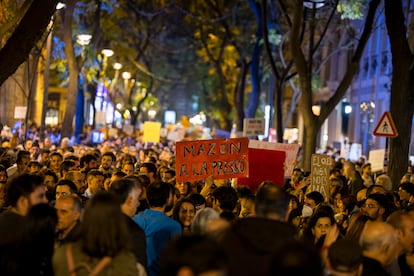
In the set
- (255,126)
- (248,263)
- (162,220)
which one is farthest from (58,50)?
(248,263)

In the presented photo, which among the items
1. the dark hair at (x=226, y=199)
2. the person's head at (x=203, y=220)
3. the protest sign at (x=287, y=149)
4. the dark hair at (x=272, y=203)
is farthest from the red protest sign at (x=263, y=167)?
the dark hair at (x=272, y=203)

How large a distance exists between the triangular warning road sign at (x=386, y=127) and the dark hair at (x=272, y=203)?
42.3 feet

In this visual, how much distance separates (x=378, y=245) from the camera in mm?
6875

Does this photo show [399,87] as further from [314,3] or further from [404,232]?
[404,232]

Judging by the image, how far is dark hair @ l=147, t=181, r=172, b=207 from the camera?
27.5 feet

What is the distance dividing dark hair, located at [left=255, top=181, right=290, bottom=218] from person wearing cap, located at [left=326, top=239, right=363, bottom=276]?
0.44m

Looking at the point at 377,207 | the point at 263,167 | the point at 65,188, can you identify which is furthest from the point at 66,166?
the point at 377,207

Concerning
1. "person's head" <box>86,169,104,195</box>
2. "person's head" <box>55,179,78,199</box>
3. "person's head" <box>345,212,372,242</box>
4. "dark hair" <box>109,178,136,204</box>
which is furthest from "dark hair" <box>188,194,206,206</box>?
"person's head" <box>86,169,104,195</box>

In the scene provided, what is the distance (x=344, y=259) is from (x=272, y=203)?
25.2 inches

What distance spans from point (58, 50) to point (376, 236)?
31663 mm

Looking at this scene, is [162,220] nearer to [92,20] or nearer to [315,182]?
[315,182]

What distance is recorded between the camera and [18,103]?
40156 millimetres

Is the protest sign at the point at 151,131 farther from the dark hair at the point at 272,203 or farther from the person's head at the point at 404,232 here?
the dark hair at the point at 272,203

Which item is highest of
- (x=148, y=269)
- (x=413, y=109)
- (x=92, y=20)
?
(x=92, y=20)
